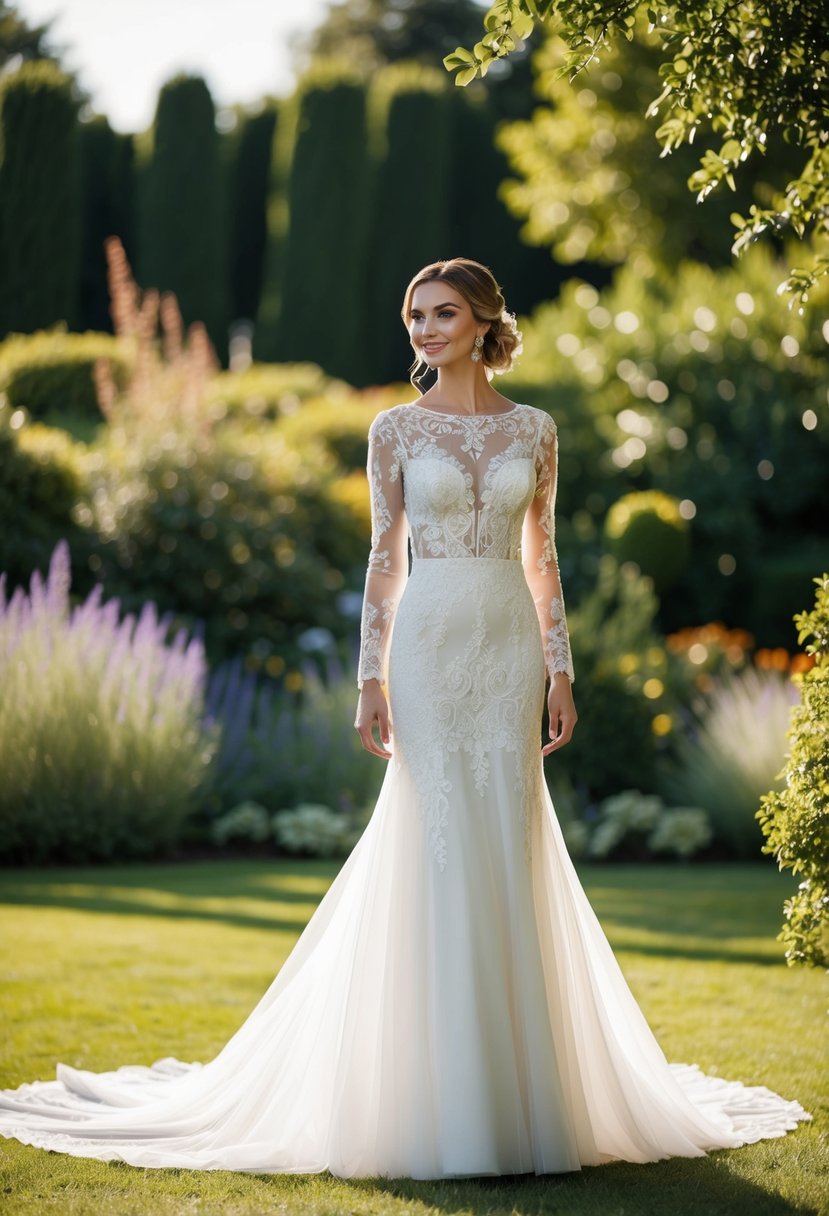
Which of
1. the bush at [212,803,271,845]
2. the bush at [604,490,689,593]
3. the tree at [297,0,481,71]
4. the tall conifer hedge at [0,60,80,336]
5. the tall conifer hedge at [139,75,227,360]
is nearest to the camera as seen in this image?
the bush at [212,803,271,845]

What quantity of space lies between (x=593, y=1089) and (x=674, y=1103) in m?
0.26

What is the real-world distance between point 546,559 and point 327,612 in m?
7.59

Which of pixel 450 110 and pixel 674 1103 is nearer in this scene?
pixel 674 1103

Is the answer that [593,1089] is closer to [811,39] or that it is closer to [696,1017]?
[696,1017]

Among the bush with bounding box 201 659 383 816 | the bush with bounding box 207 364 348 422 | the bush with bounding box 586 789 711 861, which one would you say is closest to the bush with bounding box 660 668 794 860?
the bush with bounding box 586 789 711 861

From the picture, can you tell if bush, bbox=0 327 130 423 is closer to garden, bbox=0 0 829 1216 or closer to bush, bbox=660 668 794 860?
garden, bbox=0 0 829 1216

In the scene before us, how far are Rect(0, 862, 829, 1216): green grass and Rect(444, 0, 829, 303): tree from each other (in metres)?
2.64

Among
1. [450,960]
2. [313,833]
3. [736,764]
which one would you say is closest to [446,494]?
[450,960]

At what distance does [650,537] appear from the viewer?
12750mm

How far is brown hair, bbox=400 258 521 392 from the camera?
405 centimetres

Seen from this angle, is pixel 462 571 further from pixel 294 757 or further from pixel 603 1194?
pixel 294 757

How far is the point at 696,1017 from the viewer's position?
5430mm

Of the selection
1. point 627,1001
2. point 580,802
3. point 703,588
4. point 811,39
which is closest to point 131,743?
point 580,802

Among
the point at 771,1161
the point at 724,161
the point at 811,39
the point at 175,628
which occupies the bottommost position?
the point at 771,1161
